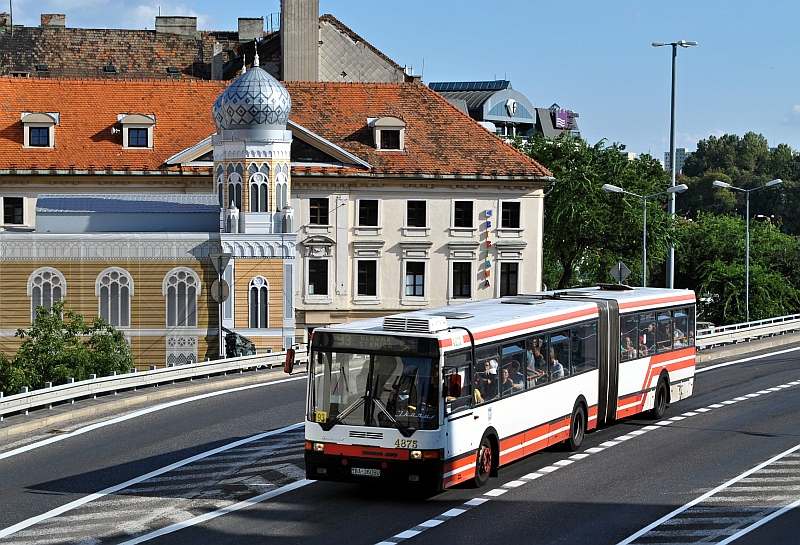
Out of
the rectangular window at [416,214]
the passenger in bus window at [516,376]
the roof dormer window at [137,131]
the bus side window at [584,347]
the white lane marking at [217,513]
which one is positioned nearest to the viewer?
the white lane marking at [217,513]

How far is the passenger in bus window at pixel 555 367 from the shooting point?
74.1 feet

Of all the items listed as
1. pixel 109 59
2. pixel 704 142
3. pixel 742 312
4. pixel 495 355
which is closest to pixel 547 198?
pixel 742 312

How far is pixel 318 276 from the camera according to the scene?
186ft

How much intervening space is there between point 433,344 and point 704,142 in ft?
604

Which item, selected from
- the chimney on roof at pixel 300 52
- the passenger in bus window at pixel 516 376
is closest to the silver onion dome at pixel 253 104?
the chimney on roof at pixel 300 52

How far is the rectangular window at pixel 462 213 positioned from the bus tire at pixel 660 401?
98.2ft

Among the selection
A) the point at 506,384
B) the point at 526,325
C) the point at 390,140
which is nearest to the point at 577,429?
the point at 526,325

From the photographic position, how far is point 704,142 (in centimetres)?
A: 19650

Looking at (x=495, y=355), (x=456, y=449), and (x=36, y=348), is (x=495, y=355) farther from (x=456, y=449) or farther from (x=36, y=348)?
(x=36, y=348)

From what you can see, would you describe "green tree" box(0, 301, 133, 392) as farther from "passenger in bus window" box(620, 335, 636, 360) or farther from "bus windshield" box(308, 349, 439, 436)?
"bus windshield" box(308, 349, 439, 436)

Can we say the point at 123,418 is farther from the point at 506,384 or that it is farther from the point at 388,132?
the point at 388,132

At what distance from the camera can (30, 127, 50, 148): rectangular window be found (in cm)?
5500

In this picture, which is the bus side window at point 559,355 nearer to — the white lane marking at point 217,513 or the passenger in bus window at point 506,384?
the passenger in bus window at point 506,384

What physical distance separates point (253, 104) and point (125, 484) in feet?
90.0
